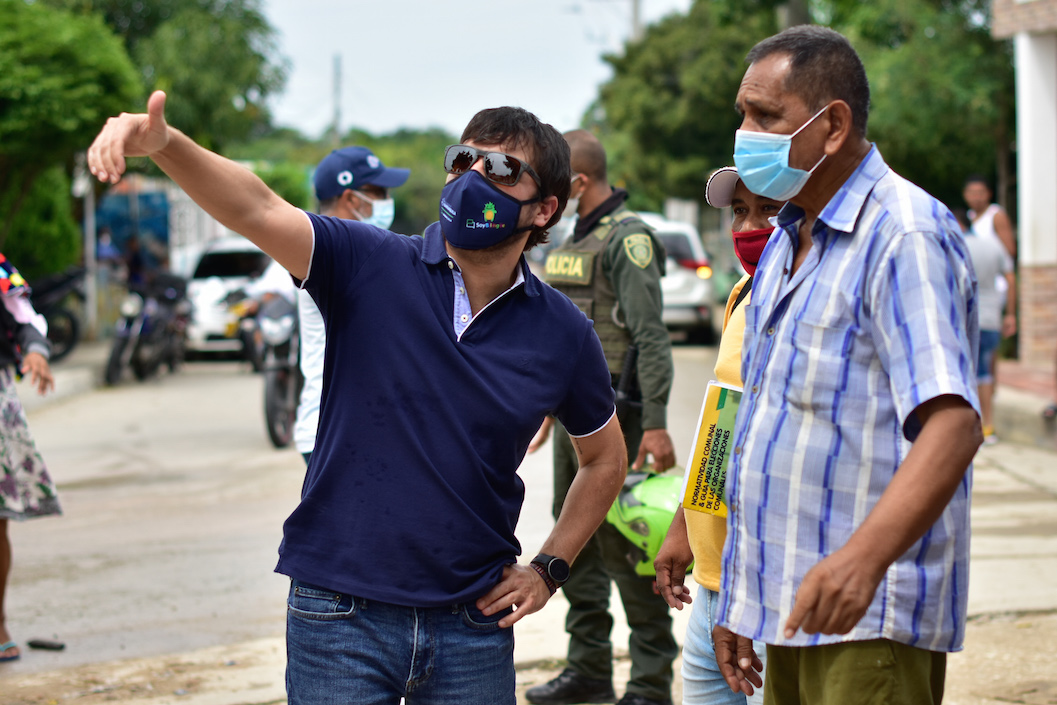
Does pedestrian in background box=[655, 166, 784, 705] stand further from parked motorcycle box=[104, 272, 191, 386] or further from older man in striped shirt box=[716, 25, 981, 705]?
parked motorcycle box=[104, 272, 191, 386]

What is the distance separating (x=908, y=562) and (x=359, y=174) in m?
3.23

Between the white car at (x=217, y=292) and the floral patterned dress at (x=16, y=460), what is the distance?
11312 millimetres

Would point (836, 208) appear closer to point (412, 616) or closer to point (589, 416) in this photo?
point (589, 416)

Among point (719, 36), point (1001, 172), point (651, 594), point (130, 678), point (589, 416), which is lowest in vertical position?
point (130, 678)

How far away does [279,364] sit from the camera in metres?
Answer: 9.94

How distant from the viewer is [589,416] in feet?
8.73

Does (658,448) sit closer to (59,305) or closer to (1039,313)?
(1039,313)

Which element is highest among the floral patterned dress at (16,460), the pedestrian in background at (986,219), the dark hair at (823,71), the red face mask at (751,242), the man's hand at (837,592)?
the pedestrian in background at (986,219)

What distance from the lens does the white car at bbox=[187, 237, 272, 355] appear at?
17.0 metres

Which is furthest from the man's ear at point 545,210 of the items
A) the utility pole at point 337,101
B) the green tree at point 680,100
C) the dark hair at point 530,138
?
the utility pole at point 337,101

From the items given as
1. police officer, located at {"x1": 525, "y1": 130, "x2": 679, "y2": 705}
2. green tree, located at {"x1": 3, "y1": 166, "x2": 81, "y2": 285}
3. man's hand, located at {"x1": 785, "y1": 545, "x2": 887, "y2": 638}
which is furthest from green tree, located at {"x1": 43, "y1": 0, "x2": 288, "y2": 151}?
man's hand, located at {"x1": 785, "y1": 545, "x2": 887, "y2": 638}

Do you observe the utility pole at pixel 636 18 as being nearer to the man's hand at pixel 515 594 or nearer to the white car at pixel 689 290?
the white car at pixel 689 290

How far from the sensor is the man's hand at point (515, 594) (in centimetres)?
245

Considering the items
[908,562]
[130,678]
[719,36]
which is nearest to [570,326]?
[908,562]
